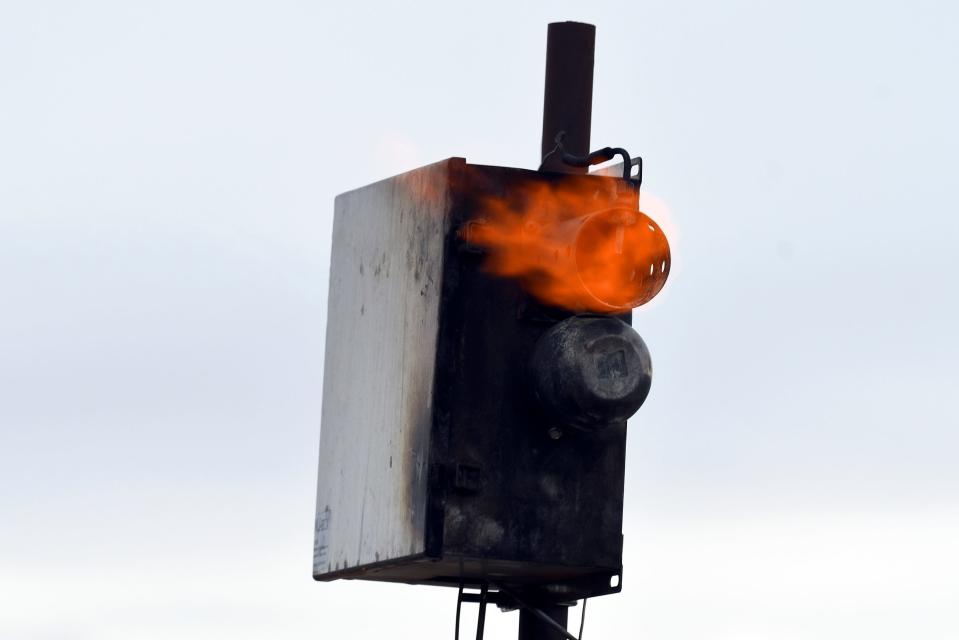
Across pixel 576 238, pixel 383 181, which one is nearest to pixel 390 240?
pixel 383 181

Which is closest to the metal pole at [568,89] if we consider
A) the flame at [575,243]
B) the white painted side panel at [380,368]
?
the flame at [575,243]

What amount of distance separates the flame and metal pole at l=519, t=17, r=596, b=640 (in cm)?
25

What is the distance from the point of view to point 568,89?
10164 millimetres

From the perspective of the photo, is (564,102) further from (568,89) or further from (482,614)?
(482,614)

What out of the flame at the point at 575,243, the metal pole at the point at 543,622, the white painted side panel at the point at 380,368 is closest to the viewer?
the flame at the point at 575,243

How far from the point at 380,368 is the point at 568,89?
52.0 inches

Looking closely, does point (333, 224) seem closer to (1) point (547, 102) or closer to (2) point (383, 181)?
(2) point (383, 181)

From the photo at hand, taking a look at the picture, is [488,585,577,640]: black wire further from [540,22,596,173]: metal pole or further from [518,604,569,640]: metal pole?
[540,22,596,173]: metal pole

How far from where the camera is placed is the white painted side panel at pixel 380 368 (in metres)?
9.64

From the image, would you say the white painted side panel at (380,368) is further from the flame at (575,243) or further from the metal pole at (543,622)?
the metal pole at (543,622)

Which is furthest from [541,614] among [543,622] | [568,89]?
[568,89]

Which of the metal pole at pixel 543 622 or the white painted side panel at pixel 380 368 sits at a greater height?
the white painted side panel at pixel 380 368

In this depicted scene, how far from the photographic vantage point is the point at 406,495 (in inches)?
378

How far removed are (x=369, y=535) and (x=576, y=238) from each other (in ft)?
4.84
